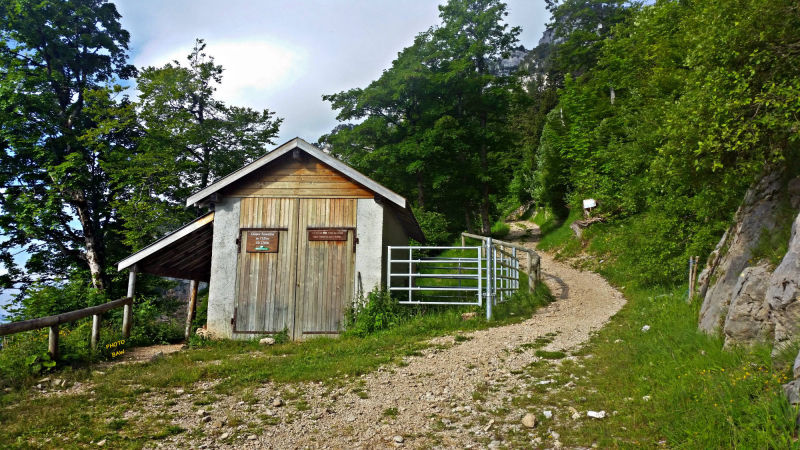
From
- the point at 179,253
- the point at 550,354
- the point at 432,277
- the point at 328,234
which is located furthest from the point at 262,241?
the point at 550,354

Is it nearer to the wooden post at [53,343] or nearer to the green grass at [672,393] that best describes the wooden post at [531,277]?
the green grass at [672,393]

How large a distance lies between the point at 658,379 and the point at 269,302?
9.29 m

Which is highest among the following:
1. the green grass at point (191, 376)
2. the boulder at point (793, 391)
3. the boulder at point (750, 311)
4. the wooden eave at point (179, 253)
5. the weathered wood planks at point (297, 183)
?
the weathered wood planks at point (297, 183)

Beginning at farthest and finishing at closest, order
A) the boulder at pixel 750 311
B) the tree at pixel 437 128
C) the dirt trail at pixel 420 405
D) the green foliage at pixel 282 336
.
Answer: the tree at pixel 437 128
the green foliage at pixel 282 336
the boulder at pixel 750 311
the dirt trail at pixel 420 405

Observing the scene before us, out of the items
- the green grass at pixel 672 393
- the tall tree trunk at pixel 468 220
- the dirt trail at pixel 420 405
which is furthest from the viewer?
the tall tree trunk at pixel 468 220

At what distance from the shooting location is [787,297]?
16.1 ft

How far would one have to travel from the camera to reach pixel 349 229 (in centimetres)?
1199

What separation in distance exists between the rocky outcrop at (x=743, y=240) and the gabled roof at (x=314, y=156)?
7039mm

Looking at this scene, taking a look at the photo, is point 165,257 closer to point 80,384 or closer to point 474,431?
point 80,384

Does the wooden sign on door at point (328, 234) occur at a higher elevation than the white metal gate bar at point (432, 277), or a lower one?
higher

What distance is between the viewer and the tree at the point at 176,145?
2045cm

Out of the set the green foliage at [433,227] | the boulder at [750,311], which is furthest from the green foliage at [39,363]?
the green foliage at [433,227]

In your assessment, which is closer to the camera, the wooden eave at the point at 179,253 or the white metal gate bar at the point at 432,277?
the white metal gate bar at the point at 432,277

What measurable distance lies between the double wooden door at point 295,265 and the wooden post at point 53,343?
3.90 m
